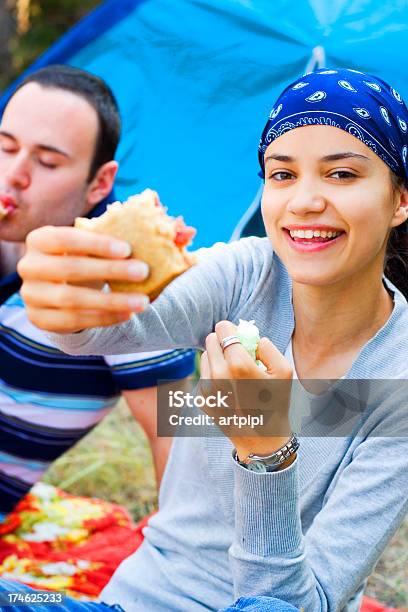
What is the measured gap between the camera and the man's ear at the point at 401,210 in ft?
5.02

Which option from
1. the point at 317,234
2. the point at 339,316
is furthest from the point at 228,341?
the point at 339,316

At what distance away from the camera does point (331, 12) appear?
2.37 metres

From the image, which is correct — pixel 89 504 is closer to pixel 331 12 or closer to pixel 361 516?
pixel 361 516

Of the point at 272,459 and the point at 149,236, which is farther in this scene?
the point at 272,459

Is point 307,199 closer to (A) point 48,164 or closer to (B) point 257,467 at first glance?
(B) point 257,467

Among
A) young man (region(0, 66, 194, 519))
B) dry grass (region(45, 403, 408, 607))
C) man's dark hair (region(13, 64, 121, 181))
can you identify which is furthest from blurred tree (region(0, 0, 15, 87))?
young man (region(0, 66, 194, 519))

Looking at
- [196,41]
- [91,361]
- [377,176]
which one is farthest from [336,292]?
[196,41]

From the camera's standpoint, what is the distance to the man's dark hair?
7.43 ft

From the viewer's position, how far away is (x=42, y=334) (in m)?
2.06

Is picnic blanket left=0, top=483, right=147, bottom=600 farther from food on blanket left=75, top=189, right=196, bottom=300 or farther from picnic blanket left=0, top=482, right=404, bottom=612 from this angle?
food on blanket left=75, top=189, right=196, bottom=300

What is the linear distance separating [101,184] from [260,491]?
4.00ft

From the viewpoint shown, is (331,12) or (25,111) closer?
(25,111)

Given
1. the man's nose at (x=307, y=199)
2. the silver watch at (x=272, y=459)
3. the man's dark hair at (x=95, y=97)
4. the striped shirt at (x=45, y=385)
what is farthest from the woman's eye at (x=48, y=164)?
the silver watch at (x=272, y=459)

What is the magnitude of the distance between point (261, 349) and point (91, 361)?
3.07ft
